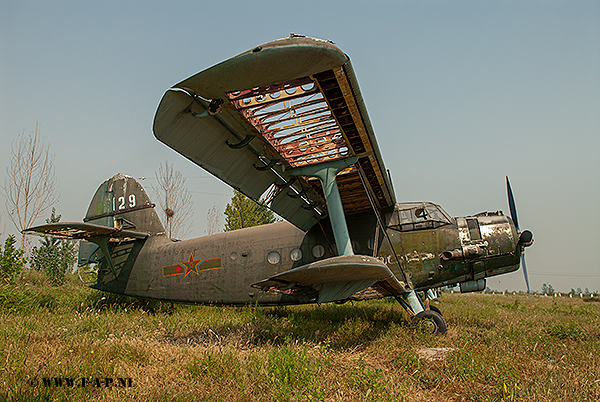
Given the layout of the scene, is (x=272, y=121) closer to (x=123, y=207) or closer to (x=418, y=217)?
(x=418, y=217)

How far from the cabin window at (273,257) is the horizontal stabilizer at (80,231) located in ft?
15.0

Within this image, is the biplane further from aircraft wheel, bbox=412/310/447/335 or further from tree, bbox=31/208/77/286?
tree, bbox=31/208/77/286

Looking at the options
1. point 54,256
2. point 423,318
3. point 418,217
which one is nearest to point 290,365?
point 423,318

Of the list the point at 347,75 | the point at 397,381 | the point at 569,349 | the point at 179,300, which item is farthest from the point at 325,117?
the point at 179,300

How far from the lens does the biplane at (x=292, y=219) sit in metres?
4.72

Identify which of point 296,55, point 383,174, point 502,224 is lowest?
point 502,224

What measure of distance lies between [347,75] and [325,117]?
1070 millimetres

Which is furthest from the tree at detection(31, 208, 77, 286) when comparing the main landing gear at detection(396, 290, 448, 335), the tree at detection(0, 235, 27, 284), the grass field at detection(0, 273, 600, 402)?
the main landing gear at detection(396, 290, 448, 335)

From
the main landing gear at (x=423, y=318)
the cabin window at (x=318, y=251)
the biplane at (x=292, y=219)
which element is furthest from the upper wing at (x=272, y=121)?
the main landing gear at (x=423, y=318)

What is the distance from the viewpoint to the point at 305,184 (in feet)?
26.3

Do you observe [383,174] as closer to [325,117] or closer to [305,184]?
[305,184]

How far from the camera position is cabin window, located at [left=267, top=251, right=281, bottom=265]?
9.46m

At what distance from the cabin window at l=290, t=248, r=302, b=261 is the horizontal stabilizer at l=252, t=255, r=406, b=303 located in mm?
2425

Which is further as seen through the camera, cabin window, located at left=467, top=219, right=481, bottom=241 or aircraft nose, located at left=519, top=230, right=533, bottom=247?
cabin window, located at left=467, top=219, right=481, bottom=241
